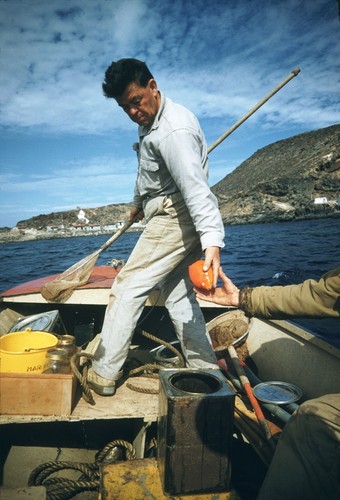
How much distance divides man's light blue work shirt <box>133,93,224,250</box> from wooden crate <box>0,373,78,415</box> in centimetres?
152

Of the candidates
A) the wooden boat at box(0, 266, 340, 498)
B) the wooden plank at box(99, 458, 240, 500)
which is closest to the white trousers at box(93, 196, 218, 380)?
the wooden boat at box(0, 266, 340, 498)

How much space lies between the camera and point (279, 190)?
110m

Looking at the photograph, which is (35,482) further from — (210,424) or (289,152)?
(289,152)

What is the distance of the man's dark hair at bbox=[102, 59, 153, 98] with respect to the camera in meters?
2.32

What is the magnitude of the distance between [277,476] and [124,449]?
161 cm

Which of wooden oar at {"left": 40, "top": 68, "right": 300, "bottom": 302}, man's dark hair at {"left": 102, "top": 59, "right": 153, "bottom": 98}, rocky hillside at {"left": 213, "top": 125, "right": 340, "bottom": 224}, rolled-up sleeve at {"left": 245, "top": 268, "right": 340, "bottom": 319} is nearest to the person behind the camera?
rolled-up sleeve at {"left": 245, "top": 268, "right": 340, "bottom": 319}

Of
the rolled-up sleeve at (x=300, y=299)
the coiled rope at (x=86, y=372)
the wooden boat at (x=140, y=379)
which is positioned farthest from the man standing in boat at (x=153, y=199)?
the rolled-up sleeve at (x=300, y=299)

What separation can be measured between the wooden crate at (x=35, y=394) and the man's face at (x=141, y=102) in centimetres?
215

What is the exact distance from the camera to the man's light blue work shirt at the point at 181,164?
2.16m

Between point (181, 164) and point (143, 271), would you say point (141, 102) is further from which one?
point (143, 271)

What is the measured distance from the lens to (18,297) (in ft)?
14.3

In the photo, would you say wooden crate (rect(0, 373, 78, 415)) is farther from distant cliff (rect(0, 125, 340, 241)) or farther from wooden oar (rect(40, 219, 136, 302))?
distant cliff (rect(0, 125, 340, 241))

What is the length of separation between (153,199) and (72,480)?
7.64 feet

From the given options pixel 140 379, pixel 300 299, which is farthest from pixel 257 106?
pixel 140 379
